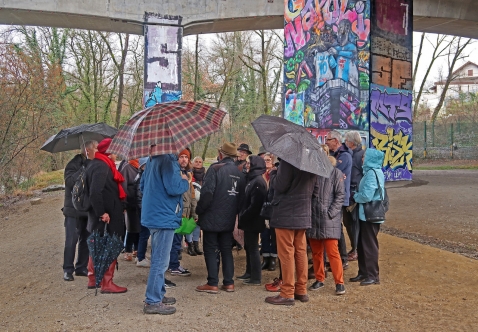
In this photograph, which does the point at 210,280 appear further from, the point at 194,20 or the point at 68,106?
the point at 68,106

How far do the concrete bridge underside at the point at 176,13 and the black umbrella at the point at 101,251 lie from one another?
1199 centimetres

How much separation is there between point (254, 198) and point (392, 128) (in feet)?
37.3

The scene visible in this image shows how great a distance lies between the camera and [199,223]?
612cm

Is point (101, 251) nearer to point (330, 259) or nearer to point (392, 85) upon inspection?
point (330, 259)

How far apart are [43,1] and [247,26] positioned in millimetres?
6959

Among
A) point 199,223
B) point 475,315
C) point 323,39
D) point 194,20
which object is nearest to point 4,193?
point 194,20

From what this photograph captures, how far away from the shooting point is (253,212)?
6.43 metres

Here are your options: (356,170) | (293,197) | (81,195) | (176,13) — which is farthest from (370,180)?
(176,13)

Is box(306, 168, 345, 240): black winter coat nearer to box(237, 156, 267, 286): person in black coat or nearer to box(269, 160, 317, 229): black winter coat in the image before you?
box(269, 160, 317, 229): black winter coat

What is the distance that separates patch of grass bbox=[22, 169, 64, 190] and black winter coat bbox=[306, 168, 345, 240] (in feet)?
55.4

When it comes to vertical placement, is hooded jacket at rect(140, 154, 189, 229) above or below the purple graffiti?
below

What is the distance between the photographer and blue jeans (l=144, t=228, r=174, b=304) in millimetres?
5230

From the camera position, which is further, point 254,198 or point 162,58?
point 162,58

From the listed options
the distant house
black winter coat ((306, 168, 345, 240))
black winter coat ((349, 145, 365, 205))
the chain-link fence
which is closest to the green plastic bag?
A: black winter coat ((306, 168, 345, 240))
